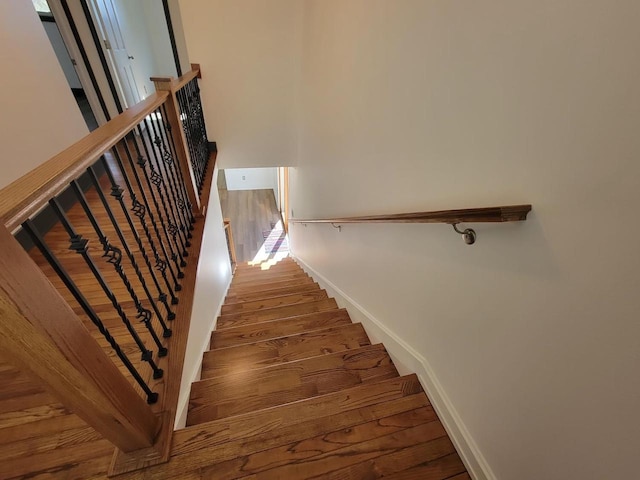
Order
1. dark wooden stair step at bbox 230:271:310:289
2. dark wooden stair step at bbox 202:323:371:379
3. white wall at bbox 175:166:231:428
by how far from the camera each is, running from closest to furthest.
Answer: white wall at bbox 175:166:231:428 → dark wooden stair step at bbox 202:323:371:379 → dark wooden stair step at bbox 230:271:310:289

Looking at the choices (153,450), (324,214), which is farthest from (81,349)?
(324,214)

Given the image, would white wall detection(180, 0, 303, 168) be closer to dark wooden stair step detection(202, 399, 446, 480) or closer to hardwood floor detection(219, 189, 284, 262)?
hardwood floor detection(219, 189, 284, 262)

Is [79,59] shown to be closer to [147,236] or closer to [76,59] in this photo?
[76,59]

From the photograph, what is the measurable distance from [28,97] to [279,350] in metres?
2.27

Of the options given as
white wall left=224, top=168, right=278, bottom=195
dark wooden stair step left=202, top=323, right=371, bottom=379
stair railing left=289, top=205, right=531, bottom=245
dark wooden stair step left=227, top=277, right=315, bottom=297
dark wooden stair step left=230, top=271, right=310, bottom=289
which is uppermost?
stair railing left=289, top=205, right=531, bottom=245

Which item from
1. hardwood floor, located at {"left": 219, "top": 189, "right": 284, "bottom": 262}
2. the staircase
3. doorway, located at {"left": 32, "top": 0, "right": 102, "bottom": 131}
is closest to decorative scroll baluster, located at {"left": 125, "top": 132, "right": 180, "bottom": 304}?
the staircase

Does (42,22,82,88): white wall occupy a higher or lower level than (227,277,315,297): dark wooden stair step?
higher

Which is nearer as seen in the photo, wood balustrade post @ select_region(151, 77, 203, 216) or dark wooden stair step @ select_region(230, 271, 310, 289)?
wood balustrade post @ select_region(151, 77, 203, 216)

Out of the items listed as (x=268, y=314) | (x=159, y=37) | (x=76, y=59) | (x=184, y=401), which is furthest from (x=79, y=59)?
(x=184, y=401)

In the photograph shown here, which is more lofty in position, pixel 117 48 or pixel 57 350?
pixel 117 48

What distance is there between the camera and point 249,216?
7.82 m

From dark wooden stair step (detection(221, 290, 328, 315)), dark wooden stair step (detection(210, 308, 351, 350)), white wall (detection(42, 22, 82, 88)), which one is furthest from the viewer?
white wall (detection(42, 22, 82, 88))

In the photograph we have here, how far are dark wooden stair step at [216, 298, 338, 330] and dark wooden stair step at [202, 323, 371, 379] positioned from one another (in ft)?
1.57

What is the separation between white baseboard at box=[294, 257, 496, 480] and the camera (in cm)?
98
